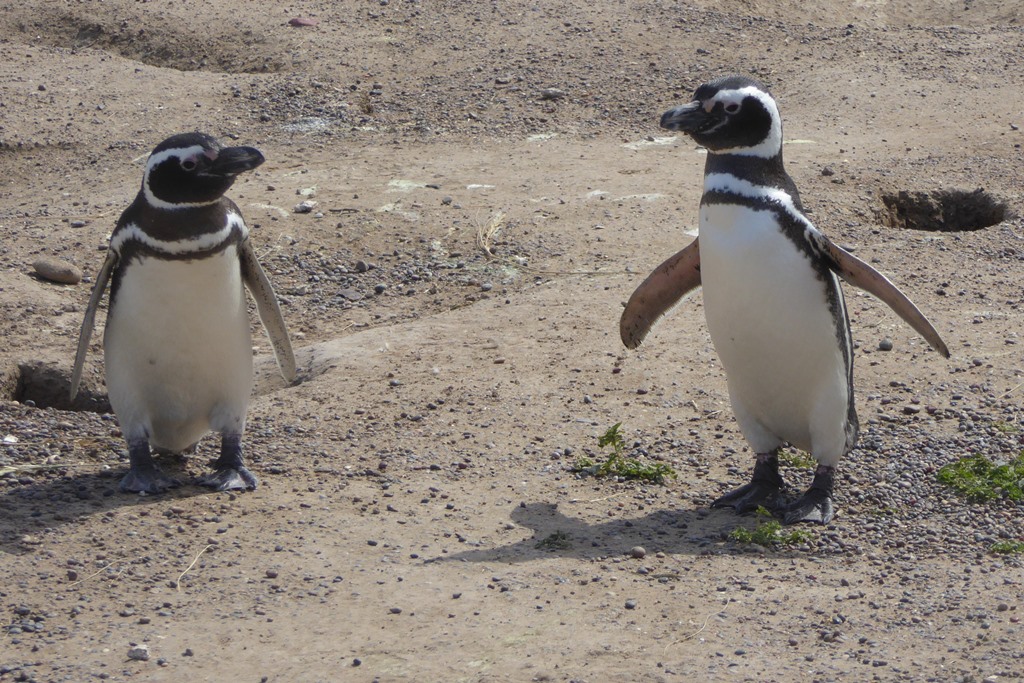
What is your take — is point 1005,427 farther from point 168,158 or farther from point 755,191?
point 168,158

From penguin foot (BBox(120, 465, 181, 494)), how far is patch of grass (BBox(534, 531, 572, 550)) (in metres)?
1.31

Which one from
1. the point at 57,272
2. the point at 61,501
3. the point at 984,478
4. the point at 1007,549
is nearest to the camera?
the point at 1007,549

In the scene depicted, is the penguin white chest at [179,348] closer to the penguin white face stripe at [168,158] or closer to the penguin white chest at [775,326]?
the penguin white face stripe at [168,158]

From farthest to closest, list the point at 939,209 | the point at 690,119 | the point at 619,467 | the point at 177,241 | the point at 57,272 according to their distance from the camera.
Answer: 1. the point at 939,209
2. the point at 57,272
3. the point at 619,467
4. the point at 177,241
5. the point at 690,119

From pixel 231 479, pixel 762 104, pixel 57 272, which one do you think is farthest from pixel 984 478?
pixel 57 272

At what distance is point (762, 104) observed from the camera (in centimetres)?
423

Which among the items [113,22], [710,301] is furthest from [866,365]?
[113,22]

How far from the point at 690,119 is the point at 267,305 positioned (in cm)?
166

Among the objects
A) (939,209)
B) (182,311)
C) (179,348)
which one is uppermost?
(182,311)

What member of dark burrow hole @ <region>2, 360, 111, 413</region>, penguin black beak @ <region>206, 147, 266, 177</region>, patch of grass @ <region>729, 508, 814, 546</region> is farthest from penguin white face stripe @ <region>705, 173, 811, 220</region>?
dark burrow hole @ <region>2, 360, 111, 413</region>

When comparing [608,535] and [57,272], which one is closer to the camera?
[608,535]

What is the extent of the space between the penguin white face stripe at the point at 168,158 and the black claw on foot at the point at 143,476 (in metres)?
0.85

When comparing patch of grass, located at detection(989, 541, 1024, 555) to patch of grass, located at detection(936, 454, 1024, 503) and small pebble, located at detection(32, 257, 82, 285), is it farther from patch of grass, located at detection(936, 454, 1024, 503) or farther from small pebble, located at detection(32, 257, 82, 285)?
small pebble, located at detection(32, 257, 82, 285)

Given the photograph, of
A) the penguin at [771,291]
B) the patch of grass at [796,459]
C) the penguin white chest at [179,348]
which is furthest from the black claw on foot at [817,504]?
the penguin white chest at [179,348]
